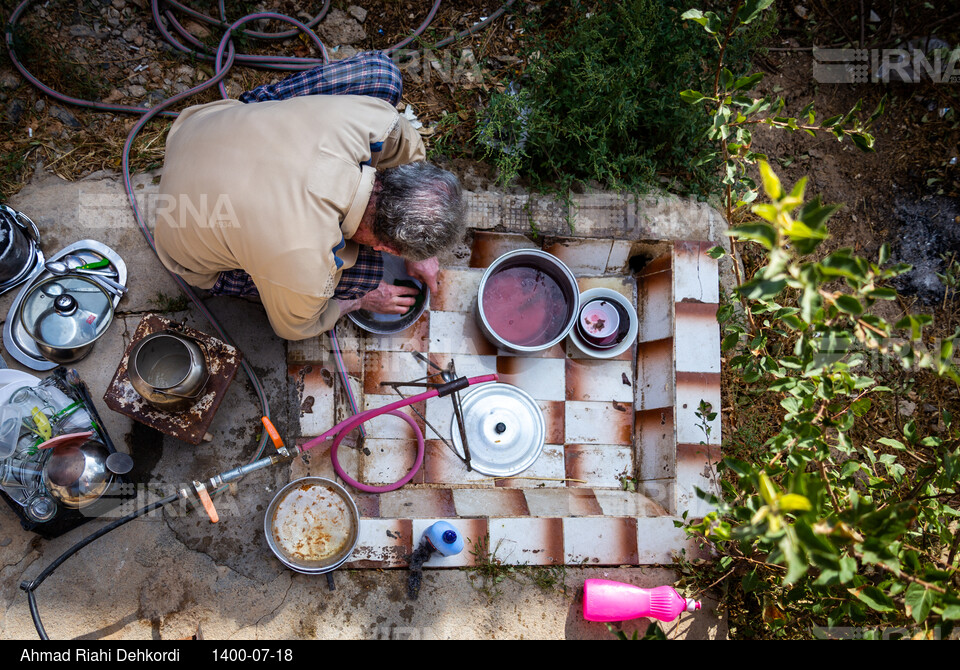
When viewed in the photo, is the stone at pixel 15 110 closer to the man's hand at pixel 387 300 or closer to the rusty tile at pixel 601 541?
the man's hand at pixel 387 300

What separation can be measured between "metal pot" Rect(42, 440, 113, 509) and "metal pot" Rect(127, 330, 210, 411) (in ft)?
1.09

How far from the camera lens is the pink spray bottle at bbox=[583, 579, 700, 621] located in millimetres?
2527


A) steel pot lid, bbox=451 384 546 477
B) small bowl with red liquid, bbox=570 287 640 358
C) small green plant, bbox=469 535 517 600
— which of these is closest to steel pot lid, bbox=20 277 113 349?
steel pot lid, bbox=451 384 546 477

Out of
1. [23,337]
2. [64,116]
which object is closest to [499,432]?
[23,337]

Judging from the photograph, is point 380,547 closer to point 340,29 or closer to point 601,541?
point 601,541

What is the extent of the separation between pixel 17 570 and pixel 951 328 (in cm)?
493

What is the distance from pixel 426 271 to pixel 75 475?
1664 mm

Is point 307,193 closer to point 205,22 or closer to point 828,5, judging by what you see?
point 205,22

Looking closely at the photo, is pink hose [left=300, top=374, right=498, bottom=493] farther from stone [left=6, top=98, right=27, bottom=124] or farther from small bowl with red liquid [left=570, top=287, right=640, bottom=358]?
stone [left=6, top=98, right=27, bottom=124]

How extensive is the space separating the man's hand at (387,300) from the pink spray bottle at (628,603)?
150cm

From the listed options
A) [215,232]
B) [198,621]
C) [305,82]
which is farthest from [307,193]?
[198,621]

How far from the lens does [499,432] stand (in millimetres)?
2957

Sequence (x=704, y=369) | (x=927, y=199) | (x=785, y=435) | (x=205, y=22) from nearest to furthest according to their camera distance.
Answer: (x=785, y=435) < (x=704, y=369) < (x=205, y=22) < (x=927, y=199)

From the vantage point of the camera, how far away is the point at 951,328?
353 centimetres
